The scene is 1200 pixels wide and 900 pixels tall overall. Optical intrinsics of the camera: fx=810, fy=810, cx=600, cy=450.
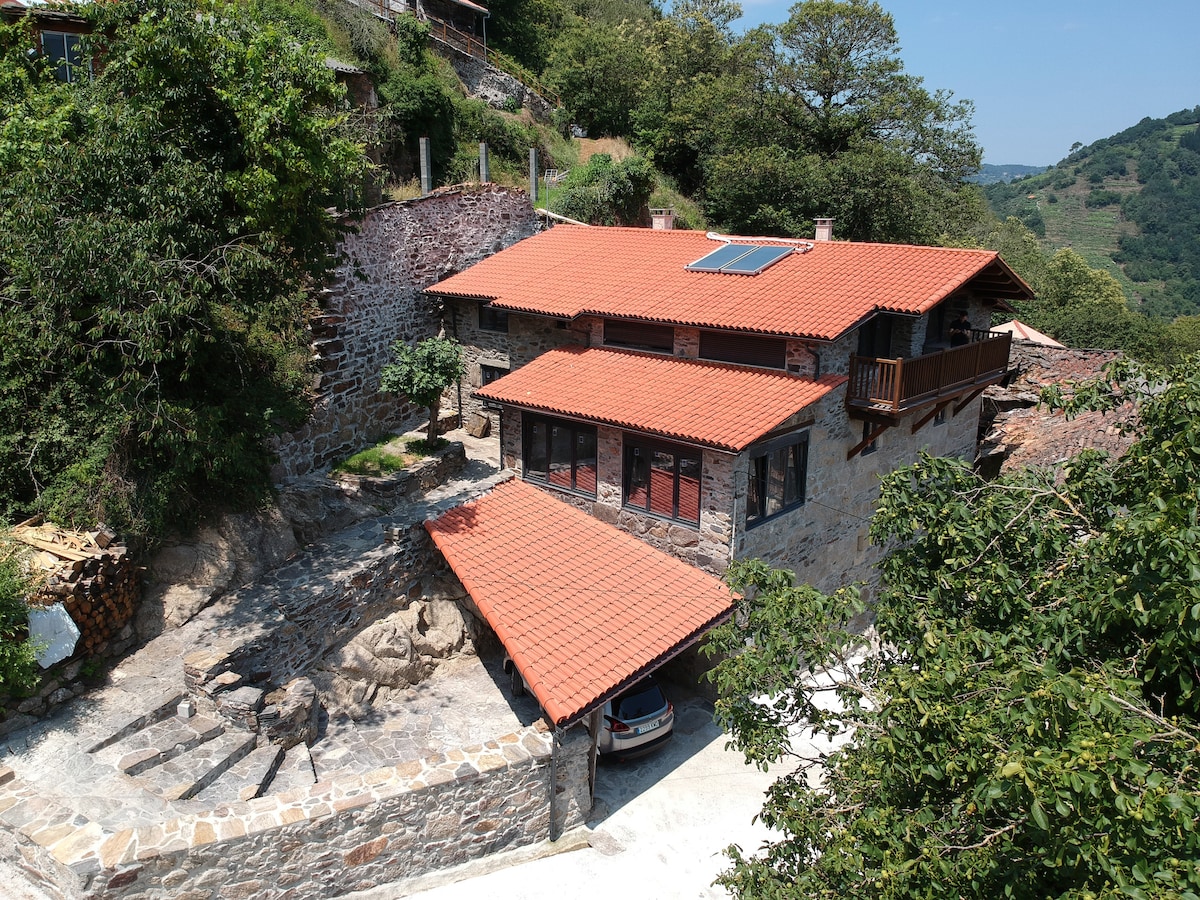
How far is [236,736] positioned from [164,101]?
9933 millimetres

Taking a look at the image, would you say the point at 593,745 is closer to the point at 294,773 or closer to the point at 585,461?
the point at 294,773

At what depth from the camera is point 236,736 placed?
11562mm

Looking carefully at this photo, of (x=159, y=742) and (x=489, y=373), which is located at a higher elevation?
(x=489, y=373)

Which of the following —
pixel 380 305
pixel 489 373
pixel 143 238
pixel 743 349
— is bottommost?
pixel 489 373

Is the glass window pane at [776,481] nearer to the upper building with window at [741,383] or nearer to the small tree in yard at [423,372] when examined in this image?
the upper building with window at [741,383]

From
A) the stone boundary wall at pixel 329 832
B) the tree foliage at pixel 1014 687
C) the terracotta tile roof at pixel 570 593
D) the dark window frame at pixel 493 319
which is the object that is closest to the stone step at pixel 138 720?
the stone boundary wall at pixel 329 832

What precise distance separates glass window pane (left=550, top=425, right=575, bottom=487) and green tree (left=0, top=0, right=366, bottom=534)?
254 inches

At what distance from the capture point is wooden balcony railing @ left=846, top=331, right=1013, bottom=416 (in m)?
16.4

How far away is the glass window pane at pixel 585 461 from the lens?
17234mm

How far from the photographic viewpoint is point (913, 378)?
16.9m

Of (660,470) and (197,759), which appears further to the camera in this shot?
(660,470)

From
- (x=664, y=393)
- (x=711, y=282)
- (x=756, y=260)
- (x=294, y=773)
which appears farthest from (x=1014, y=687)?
(x=756, y=260)

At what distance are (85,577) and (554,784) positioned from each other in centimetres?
752

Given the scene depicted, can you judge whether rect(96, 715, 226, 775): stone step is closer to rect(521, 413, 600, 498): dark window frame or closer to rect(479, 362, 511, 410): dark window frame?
rect(521, 413, 600, 498): dark window frame
